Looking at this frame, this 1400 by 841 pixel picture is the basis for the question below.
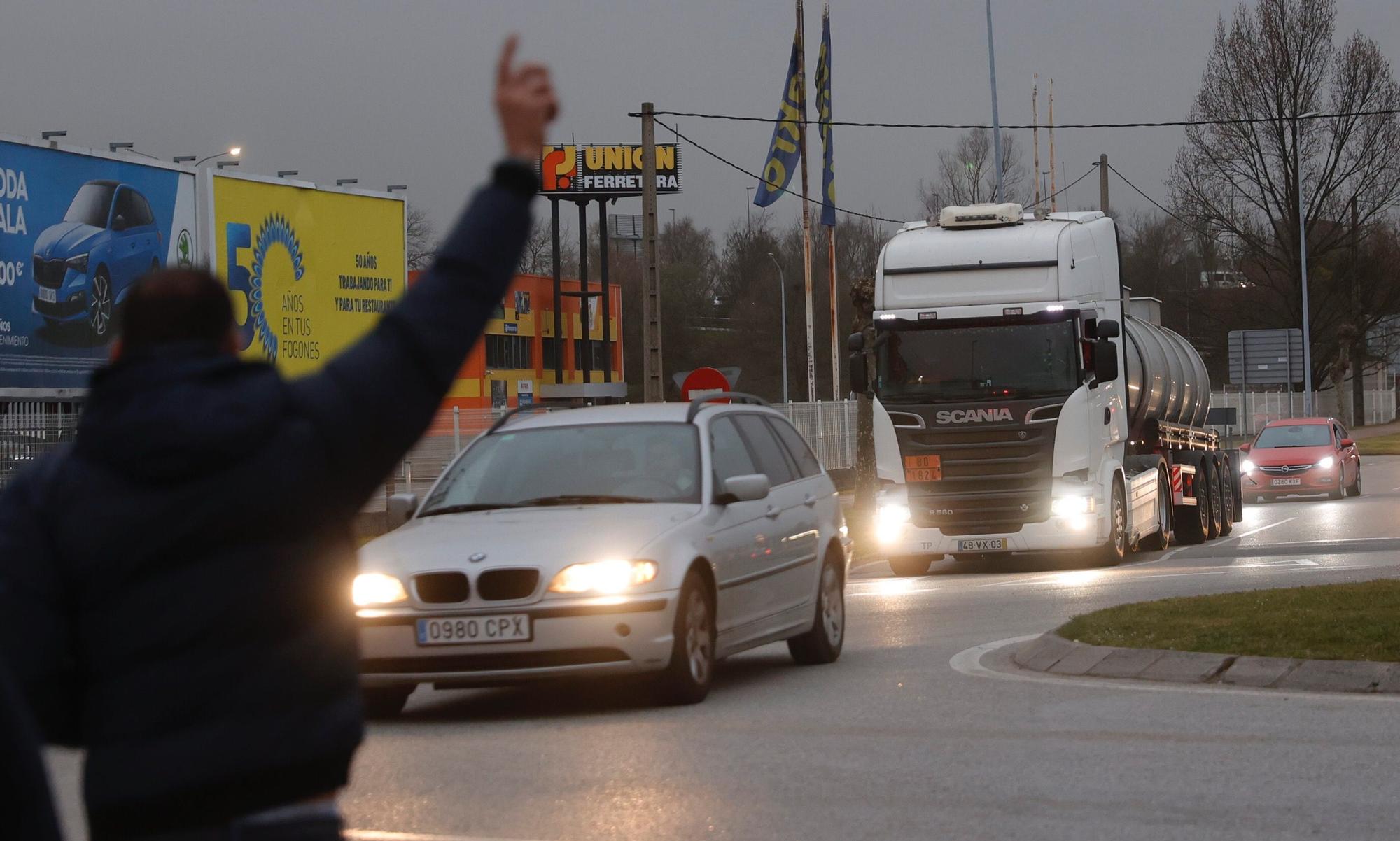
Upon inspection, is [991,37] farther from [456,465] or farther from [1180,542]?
[456,465]

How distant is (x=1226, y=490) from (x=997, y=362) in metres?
8.91

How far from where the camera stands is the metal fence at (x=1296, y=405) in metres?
84.1

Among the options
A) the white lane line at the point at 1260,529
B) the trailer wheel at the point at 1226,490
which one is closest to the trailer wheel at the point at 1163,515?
the white lane line at the point at 1260,529

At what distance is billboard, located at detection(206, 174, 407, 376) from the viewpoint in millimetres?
41844

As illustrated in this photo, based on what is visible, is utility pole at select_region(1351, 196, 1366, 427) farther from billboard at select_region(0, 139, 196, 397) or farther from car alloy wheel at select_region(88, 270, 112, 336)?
car alloy wheel at select_region(88, 270, 112, 336)

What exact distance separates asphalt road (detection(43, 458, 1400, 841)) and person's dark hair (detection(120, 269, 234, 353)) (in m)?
3.87

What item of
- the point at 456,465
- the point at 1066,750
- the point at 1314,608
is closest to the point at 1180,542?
the point at 1314,608

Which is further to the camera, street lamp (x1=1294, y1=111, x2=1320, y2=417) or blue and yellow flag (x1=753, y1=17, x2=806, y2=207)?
street lamp (x1=1294, y1=111, x2=1320, y2=417)

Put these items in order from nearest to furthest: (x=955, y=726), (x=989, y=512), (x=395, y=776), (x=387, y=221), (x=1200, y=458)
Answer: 1. (x=395, y=776)
2. (x=955, y=726)
3. (x=989, y=512)
4. (x=1200, y=458)
5. (x=387, y=221)

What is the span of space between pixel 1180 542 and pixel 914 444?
7.10 m

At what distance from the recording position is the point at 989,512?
1995 cm

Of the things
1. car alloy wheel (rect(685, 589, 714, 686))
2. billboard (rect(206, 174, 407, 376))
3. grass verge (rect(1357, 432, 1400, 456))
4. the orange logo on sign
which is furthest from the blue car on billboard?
grass verge (rect(1357, 432, 1400, 456))

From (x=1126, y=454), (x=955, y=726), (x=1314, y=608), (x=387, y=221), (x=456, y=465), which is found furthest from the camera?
(x=387, y=221)

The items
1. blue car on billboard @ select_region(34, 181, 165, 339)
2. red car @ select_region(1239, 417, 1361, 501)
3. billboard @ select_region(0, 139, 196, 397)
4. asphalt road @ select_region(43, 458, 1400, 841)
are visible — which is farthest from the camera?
red car @ select_region(1239, 417, 1361, 501)
